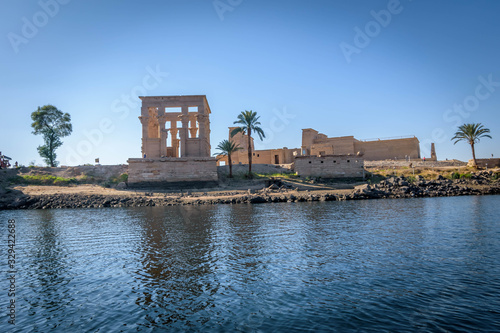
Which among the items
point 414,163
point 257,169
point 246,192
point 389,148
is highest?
point 389,148

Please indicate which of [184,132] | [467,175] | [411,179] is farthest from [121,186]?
[467,175]

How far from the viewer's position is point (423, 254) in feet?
34.3

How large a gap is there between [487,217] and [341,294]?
1441 centimetres

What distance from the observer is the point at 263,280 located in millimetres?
8586

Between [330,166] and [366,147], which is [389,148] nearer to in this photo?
[366,147]

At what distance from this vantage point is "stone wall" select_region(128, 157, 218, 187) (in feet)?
130

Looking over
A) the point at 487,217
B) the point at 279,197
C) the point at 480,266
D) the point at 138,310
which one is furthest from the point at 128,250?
the point at 279,197

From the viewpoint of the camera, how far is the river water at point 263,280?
626cm

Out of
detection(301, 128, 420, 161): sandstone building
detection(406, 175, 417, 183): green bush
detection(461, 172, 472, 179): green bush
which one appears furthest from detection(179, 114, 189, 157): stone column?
detection(461, 172, 472, 179): green bush

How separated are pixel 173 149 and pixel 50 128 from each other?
21668 mm

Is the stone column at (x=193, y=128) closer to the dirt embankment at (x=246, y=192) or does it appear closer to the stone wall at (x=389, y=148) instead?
the dirt embankment at (x=246, y=192)

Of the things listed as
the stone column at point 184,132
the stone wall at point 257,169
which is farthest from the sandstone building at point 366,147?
the stone column at point 184,132

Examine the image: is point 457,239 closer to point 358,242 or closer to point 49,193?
point 358,242

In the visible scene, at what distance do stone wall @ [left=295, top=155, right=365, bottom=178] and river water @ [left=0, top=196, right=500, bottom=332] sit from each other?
86.1ft
